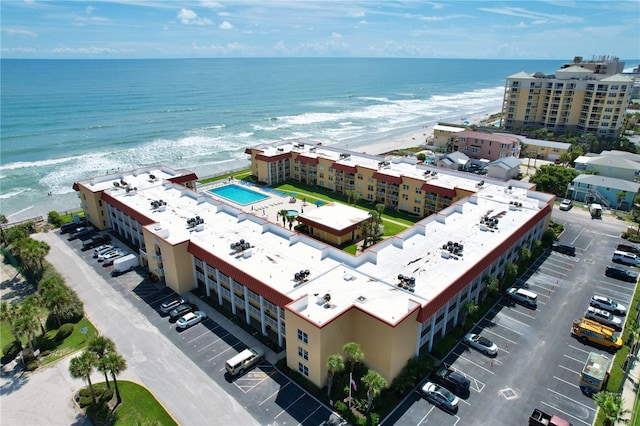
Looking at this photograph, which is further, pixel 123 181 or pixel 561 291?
pixel 123 181

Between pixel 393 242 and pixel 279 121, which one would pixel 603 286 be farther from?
pixel 279 121

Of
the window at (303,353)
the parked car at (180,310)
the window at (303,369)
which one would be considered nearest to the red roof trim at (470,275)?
the window at (303,353)

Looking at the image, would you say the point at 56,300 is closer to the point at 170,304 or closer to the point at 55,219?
the point at 170,304

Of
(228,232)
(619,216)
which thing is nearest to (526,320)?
(228,232)

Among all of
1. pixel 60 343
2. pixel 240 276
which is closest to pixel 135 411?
pixel 240 276

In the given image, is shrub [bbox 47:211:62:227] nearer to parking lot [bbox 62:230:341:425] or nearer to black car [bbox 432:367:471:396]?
parking lot [bbox 62:230:341:425]
